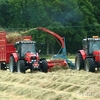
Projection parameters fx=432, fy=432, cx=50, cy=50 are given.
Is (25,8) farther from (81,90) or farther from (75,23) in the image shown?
(81,90)

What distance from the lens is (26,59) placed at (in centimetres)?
2512

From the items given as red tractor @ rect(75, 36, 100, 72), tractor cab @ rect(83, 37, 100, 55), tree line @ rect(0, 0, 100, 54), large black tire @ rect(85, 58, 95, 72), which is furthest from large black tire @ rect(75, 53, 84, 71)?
tree line @ rect(0, 0, 100, 54)

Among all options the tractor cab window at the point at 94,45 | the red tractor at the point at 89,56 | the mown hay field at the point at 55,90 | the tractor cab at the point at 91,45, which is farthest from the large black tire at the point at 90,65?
the mown hay field at the point at 55,90

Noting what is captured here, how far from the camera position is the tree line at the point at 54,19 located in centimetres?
6450

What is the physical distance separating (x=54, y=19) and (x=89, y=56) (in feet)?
137

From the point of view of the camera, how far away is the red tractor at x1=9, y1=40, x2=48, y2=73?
24.5m

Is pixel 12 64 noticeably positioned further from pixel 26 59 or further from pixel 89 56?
pixel 89 56

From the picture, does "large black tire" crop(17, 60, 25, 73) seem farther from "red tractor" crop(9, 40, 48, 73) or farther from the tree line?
the tree line

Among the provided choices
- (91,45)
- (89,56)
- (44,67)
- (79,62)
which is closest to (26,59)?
(44,67)

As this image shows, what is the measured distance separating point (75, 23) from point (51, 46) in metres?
5.29

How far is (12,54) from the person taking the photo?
2648 cm

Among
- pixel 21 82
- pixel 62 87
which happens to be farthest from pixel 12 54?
pixel 62 87

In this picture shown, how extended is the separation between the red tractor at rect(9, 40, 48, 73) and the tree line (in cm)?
3623

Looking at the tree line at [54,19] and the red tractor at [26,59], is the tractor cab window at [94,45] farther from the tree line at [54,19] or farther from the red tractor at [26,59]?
the tree line at [54,19]
